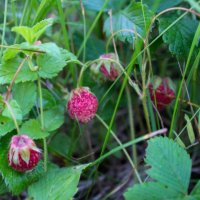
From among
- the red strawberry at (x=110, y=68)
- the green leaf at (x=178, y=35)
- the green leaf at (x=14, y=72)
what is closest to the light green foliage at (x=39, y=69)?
the green leaf at (x=14, y=72)

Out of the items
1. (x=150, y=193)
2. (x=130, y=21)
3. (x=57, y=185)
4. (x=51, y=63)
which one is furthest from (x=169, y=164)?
(x=130, y=21)

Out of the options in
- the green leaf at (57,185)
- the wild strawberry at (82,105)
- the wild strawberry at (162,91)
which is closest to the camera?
the green leaf at (57,185)

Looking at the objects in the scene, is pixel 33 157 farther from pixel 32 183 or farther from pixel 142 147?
pixel 142 147

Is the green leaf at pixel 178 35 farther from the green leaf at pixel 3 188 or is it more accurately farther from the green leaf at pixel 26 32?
the green leaf at pixel 3 188

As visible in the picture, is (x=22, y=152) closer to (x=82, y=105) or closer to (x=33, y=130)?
(x=33, y=130)

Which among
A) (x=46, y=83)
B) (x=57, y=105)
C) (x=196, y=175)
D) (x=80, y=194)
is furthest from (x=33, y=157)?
(x=196, y=175)

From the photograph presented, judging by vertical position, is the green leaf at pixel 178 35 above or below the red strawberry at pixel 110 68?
above
